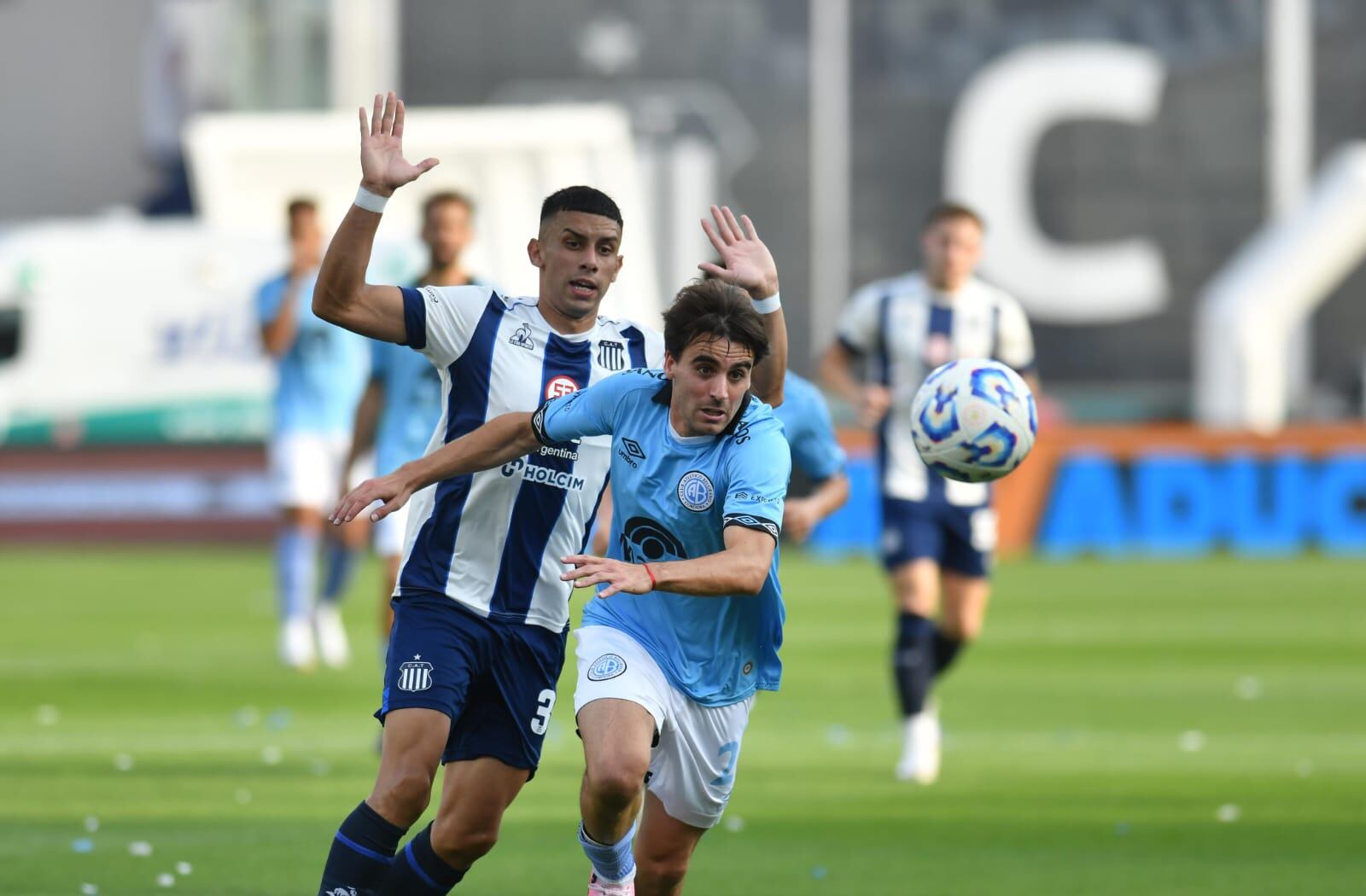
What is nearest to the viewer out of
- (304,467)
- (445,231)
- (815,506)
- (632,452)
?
(632,452)

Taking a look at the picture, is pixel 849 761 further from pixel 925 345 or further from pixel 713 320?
pixel 713 320

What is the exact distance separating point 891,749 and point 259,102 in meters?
25.3

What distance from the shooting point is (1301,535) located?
2214cm

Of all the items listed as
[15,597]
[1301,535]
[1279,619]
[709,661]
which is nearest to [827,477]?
[709,661]

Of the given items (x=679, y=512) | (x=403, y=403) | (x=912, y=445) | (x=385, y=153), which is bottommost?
(x=679, y=512)

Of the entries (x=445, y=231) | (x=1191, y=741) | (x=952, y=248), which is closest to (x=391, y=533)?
(x=445, y=231)

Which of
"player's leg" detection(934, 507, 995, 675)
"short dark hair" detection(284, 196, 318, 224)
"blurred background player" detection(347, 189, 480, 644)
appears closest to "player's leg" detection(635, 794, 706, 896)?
"blurred background player" detection(347, 189, 480, 644)

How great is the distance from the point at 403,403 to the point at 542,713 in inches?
160

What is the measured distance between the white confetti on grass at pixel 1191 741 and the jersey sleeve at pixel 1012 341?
6.72 feet

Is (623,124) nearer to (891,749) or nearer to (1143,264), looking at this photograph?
(1143,264)

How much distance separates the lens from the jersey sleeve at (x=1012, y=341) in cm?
991

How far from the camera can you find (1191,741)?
10727 millimetres

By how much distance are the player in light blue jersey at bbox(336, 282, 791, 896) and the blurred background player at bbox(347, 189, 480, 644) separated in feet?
11.2

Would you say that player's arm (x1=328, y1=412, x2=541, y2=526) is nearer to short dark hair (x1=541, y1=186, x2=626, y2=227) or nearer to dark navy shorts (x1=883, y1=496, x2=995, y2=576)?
short dark hair (x1=541, y1=186, x2=626, y2=227)
